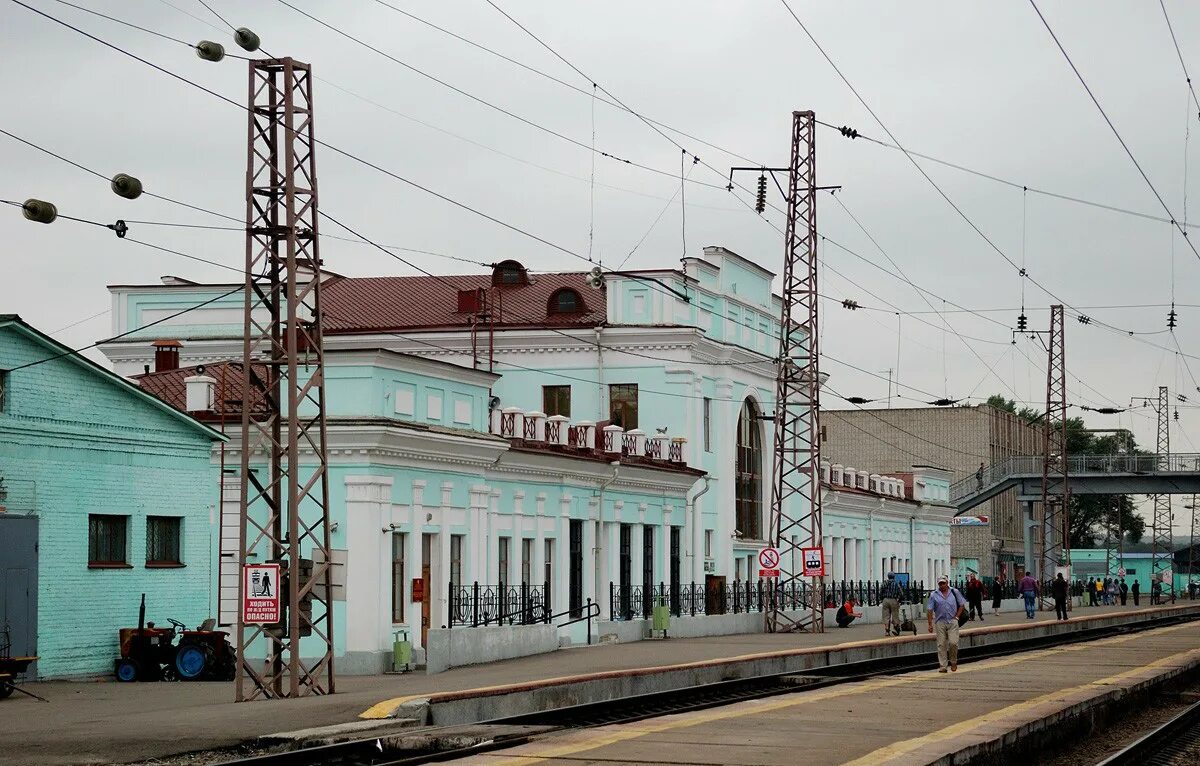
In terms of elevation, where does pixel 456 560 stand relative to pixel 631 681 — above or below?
above

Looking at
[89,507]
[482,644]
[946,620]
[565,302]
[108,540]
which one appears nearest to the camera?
[946,620]

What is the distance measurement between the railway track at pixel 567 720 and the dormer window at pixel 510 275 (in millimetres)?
25322

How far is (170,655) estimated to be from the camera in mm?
30875

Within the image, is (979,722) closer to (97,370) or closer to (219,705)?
(219,705)

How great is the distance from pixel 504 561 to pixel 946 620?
46.1 feet

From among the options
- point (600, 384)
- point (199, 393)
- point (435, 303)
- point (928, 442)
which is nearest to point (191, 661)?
point (199, 393)

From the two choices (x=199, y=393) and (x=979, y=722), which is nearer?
(x=979, y=722)

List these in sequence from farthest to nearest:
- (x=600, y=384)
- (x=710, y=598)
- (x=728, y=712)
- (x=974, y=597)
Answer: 1. (x=974, y=597)
2. (x=600, y=384)
3. (x=710, y=598)
4. (x=728, y=712)

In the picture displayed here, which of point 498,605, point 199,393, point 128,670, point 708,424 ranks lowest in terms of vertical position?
point 128,670

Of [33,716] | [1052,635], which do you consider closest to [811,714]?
[33,716]

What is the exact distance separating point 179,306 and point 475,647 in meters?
20.1

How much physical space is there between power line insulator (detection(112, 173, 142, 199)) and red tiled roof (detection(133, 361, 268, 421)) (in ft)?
46.7

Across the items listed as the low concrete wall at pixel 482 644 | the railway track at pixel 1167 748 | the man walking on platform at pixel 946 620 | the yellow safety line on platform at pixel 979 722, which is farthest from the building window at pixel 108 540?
the railway track at pixel 1167 748

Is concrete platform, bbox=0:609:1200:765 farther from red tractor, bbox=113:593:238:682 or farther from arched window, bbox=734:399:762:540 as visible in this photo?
arched window, bbox=734:399:762:540
